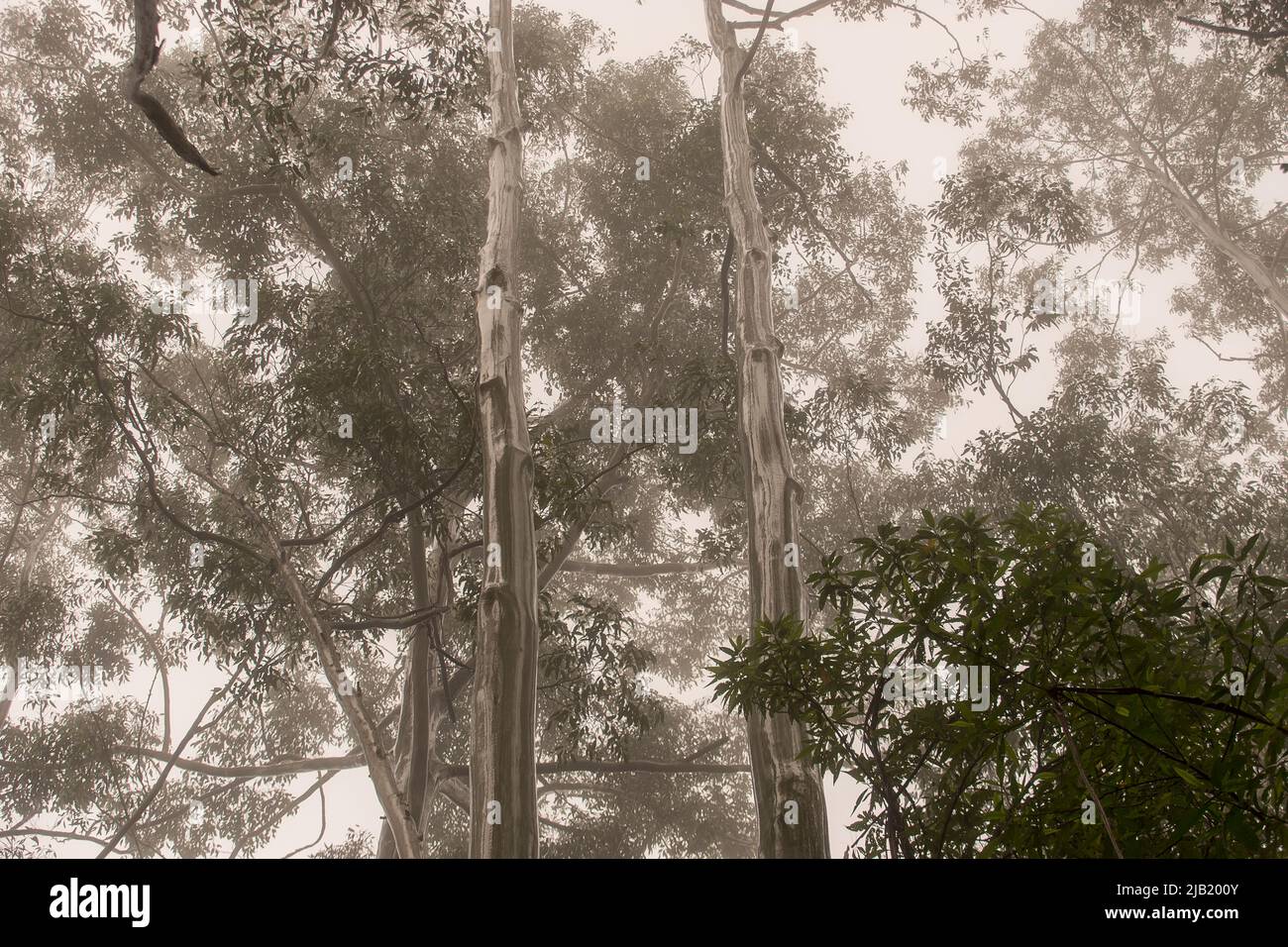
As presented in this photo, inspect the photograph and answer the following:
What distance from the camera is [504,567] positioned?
4.51 m

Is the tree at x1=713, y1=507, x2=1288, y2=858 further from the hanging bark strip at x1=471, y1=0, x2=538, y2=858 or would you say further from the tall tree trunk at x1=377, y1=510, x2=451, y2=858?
the tall tree trunk at x1=377, y1=510, x2=451, y2=858

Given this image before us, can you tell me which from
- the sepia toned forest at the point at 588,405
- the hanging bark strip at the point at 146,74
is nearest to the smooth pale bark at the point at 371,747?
the sepia toned forest at the point at 588,405

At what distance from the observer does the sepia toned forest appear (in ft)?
14.1

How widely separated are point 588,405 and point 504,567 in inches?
178

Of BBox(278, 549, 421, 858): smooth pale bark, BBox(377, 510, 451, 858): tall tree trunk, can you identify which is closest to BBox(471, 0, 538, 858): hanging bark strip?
BBox(278, 549, 421, 858): smooth pale bark

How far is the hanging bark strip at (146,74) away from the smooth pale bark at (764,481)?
208 cm

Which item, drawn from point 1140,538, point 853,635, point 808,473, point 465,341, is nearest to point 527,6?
point 465,341

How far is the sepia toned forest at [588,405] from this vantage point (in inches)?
170

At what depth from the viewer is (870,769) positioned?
2.48m

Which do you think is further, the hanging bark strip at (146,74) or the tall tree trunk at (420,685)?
the tall tree trunk at (420,685)

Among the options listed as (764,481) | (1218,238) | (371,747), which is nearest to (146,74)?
(371,747)

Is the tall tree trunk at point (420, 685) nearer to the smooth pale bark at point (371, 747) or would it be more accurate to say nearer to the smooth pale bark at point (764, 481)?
the smooth pale bark at point (371, 747)
